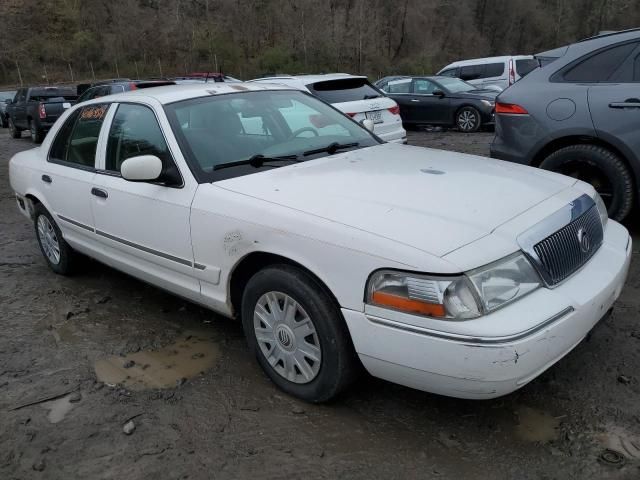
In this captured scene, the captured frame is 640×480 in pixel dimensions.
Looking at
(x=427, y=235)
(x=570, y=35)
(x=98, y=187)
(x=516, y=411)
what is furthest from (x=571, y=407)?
(x=570, y=35)

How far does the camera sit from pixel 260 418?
2.80 meters

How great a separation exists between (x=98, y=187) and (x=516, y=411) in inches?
117

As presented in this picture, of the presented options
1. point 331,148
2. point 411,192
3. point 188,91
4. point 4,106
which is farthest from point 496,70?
point 4,106

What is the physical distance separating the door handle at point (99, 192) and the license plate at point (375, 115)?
198 inches

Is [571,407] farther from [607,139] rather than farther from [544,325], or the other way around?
[607,139]

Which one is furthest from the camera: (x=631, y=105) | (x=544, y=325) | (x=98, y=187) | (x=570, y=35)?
(x=570, y=35)

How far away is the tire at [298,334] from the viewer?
2.57 meters

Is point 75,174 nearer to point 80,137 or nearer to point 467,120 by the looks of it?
point 80,137

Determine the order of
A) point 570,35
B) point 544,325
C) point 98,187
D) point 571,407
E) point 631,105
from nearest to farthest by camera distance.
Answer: point 544,325, point 571,407, point 98,187, point 631,105, point 570,35

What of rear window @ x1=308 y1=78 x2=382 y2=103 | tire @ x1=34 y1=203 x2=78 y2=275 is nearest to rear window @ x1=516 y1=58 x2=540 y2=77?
rear window @ x1=308 y1=78 x2=382 y2=103

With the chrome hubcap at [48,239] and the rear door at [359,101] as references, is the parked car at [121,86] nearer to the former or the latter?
the rear door at [359,101]

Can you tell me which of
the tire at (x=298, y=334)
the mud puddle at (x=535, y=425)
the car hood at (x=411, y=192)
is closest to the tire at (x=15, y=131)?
the car hood at (x=411, y=192)

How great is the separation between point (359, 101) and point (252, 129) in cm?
490

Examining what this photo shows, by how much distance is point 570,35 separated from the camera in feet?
178
